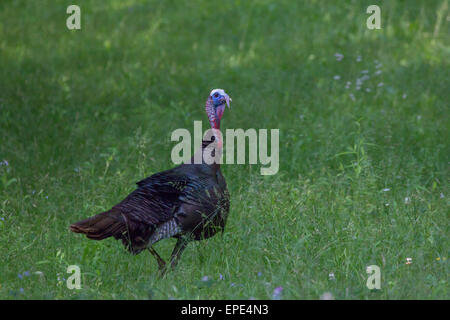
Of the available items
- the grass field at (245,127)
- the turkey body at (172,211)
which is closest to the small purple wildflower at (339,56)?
the grass field at (245,127)

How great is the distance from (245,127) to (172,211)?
297 centimetres

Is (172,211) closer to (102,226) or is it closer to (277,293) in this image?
(102,226)

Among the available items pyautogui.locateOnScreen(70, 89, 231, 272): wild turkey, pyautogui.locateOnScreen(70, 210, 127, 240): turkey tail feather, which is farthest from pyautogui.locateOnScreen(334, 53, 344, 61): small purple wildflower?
pyautogui.locateOnScreen(70, 210, 127, 240): turkey tail feather

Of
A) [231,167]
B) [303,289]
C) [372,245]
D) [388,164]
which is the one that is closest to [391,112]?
[388,164]

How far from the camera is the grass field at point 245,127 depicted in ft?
15.1

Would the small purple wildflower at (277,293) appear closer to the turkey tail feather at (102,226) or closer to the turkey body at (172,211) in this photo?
the turkey body at (172,211)

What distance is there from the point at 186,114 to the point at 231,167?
1643 millimetres

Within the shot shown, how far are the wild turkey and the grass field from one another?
23cm

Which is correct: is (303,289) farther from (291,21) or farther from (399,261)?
(291,21)

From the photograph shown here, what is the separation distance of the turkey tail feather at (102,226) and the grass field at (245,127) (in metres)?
0.28

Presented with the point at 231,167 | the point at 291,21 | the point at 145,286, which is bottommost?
the point at 145,286

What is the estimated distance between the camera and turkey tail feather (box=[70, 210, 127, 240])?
4.39 metres

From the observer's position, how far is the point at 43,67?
30.2 ft

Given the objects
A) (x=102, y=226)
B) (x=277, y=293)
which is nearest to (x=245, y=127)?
(x=102, y=226)
